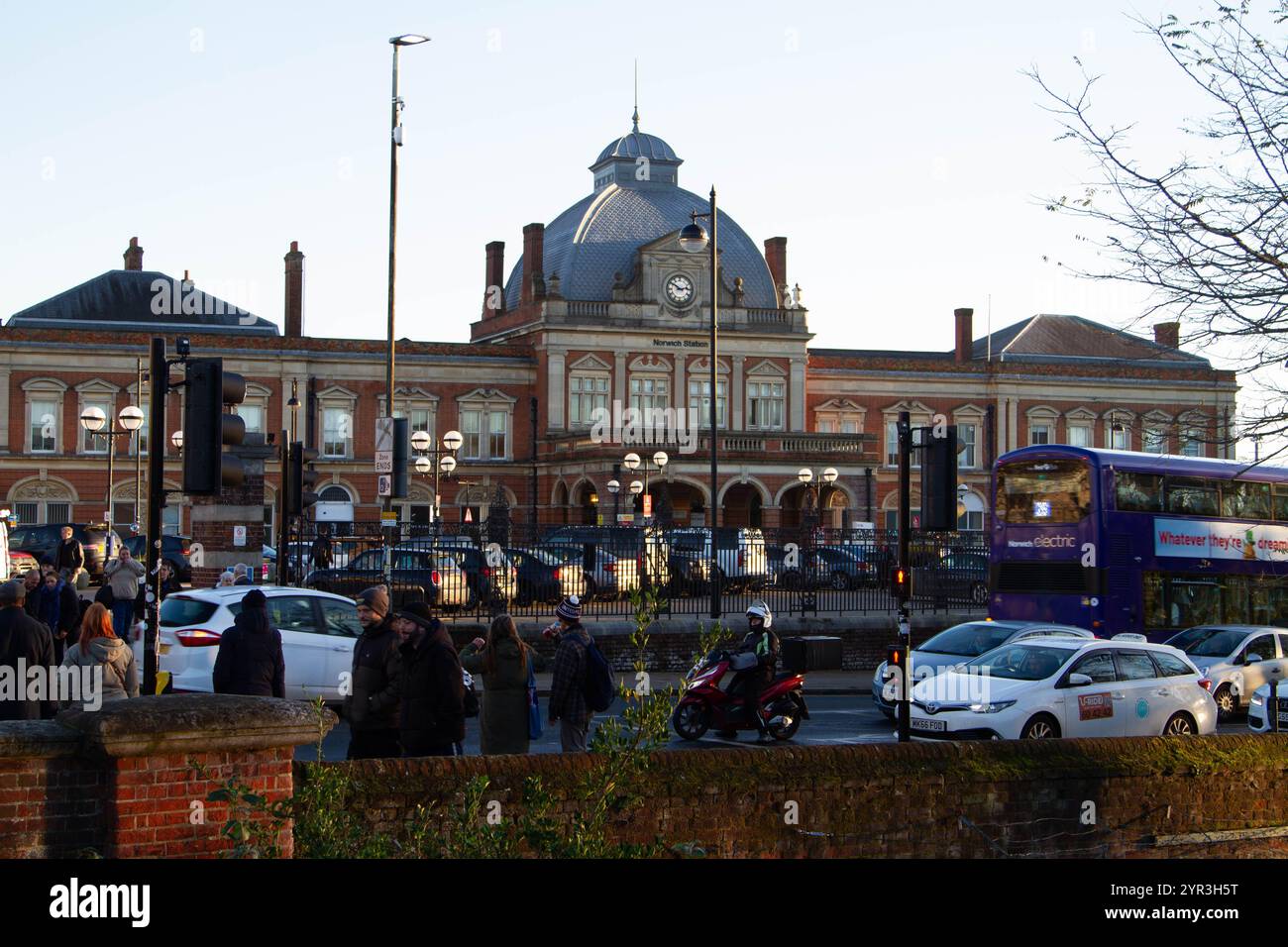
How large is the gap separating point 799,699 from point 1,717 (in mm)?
9809

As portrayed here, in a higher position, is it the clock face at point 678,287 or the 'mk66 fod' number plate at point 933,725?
the clock face at point 678,287

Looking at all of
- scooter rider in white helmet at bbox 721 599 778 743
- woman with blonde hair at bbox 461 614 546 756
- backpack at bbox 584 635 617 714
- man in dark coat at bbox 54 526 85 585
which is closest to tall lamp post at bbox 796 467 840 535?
man in dark coat at bbox 54 526 85 585

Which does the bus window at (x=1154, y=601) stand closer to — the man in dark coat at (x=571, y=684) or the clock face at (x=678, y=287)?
the man in dark coat at (x=571, y=684)

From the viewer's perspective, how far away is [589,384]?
73312 millimetres

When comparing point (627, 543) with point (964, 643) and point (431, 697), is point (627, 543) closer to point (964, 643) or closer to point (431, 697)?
point (964, 643)

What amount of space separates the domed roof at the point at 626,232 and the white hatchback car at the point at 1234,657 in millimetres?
51897

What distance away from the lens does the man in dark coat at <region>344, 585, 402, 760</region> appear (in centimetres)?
1232

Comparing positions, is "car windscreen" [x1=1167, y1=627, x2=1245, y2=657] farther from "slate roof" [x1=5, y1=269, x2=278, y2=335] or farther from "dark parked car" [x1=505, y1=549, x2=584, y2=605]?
"slate roof" [x1=5, y1=269, x2=278, y2=335]

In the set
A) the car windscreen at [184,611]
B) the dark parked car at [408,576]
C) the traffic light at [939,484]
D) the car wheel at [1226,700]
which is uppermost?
the traffic light at [939,484]

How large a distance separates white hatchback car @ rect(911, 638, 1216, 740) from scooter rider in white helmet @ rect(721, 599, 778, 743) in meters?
1.79

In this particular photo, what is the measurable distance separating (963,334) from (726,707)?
67.0 metres

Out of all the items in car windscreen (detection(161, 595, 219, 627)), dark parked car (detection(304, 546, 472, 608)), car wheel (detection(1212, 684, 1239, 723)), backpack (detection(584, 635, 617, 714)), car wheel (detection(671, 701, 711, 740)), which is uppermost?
dark parked car (detection(304, 546, 472, 608))

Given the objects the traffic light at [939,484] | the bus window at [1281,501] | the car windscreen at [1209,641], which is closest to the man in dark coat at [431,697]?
the traffic light at [939,484]

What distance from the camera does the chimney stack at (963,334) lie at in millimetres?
82875
